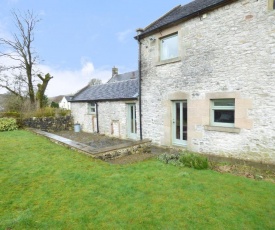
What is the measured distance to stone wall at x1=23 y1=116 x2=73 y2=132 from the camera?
16875 millimetres

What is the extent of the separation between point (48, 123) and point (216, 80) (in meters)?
15.2

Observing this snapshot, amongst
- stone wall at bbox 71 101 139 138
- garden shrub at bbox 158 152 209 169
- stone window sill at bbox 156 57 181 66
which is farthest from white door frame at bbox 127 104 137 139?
garden shrub at bbox 158 152 209 169

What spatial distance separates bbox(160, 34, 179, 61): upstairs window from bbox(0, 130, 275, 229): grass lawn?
5.67 m

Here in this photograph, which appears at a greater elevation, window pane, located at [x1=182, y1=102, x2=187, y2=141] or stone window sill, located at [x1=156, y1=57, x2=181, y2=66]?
stone window sill, located at [x1=156, y1=57, x2=181, y2=66]

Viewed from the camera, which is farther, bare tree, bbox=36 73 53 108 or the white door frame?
bare tree, bbox=36 73 53 108

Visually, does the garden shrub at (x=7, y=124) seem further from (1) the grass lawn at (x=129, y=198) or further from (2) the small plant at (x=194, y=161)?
(2) the small plant at (x=194, y=161)

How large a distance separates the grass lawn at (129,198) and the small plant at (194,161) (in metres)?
0.29

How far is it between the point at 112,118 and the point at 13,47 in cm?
1946

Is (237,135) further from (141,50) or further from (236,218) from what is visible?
(141,50)

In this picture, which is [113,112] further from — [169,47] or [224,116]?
[224,116]

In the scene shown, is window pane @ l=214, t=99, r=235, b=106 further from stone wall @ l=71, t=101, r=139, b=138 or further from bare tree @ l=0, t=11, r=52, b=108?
bare tree @ l=0, t=11, r=52, b=108

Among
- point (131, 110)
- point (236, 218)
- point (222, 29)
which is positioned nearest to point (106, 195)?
point (236, 218)

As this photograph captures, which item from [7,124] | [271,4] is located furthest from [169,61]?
[7,124]

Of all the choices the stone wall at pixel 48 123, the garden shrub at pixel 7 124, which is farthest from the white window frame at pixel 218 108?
the garden shrub at pixel 7 124
